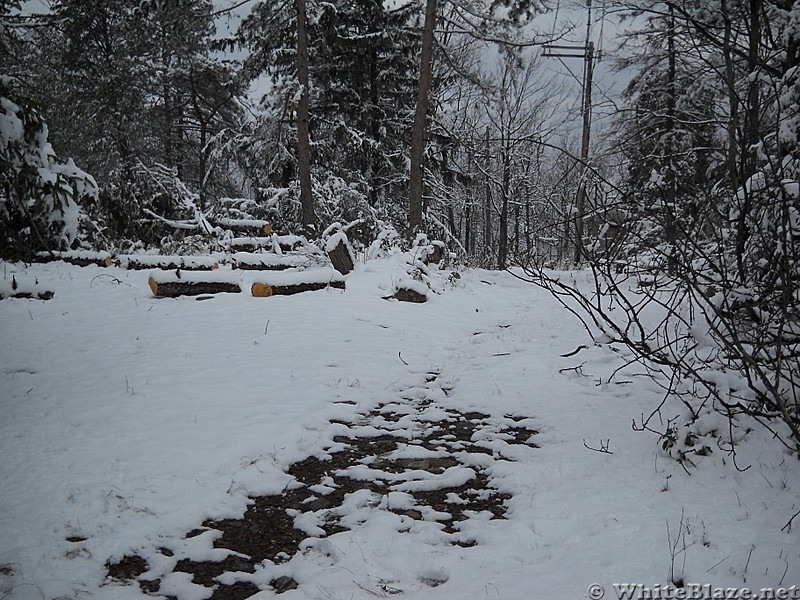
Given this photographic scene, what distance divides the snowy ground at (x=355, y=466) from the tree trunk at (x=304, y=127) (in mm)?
7769

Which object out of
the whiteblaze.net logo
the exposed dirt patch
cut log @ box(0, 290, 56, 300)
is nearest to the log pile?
cut log @ box(0, 290, 56, 300)

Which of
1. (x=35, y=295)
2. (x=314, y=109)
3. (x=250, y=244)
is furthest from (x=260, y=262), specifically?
(x=314, y=109)

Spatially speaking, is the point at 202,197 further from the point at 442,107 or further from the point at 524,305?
the point at 524,305

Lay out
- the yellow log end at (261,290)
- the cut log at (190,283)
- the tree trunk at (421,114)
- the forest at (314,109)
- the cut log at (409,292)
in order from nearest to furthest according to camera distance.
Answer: the cut log at (190,283) < the yellow log end at (261,290) < the cut log at (409,292) < the forest at (314,109) < the tree trunk at (421,114)

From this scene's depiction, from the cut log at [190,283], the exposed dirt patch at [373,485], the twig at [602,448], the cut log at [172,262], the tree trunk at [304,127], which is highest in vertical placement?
the tree trunk at [304,127]

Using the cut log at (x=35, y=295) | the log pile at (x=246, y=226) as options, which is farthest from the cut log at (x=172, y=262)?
the log pile at (x=246, y=226)

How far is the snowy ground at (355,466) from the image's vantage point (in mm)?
2428

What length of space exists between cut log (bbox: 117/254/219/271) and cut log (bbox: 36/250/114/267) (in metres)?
0.63

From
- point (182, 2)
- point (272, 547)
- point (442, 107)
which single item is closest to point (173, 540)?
point (272, 547)

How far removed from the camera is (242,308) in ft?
25.2

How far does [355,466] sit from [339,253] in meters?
7.21

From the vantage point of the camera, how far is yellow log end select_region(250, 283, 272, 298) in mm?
8438

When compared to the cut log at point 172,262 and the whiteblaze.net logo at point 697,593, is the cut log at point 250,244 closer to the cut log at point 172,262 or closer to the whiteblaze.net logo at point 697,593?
the cut log at point 172,262

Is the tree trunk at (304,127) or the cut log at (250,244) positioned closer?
the cut log at (250,244)
